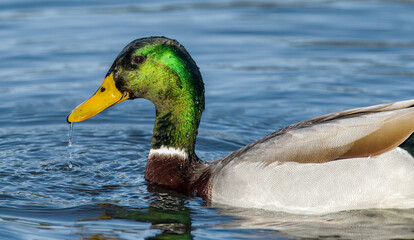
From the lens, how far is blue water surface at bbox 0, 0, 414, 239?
20.1 feet

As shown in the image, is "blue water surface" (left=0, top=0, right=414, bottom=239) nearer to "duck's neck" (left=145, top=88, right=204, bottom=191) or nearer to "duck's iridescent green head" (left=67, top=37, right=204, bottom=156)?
"duck's neck" (left=145, top=88, right=204, bottom=191)

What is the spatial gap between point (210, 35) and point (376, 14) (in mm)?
2911

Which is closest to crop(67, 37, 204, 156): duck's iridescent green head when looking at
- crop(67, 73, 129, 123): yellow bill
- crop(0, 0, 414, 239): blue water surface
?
crop(67, 73, 129, 123): yellow bill

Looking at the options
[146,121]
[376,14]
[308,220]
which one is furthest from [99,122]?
[376,14]

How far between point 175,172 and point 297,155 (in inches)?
52.3

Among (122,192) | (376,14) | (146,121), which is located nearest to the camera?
(122,192)

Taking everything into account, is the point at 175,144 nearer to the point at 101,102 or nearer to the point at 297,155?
the point at 101,102

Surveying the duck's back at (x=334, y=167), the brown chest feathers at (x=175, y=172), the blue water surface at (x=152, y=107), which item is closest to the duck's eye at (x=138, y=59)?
the brown chest feathers at (x=175, y=172)

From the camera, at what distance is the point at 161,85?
22.5ft

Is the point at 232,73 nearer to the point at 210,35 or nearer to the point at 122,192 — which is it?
the point at 210,35

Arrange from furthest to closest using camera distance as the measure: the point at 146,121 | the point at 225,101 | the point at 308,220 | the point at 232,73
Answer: the point at 232,73 < the point at 225,101 < the point at 146,121 < the point at 308,220

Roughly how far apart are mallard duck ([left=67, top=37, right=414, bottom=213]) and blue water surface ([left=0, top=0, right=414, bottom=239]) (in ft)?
0.49

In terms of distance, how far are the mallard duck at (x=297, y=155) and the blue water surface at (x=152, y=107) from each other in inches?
5.9

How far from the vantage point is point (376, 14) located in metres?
12.9
